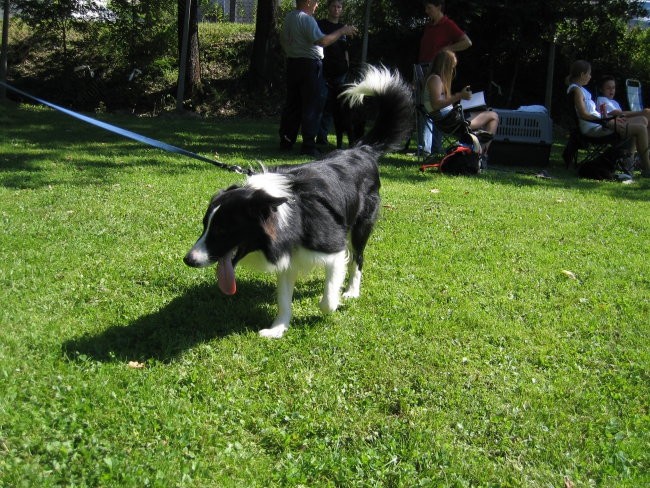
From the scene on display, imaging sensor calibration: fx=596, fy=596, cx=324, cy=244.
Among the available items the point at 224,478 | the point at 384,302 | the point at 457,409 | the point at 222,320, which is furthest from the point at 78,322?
the point at 457,409

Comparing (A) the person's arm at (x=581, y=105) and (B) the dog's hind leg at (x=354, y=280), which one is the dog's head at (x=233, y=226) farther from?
(A) the person's arm at (x=581, y=105)

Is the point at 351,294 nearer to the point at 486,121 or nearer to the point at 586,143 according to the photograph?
the point at 486,121

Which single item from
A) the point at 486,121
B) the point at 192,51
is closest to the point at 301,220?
the point at 486,121

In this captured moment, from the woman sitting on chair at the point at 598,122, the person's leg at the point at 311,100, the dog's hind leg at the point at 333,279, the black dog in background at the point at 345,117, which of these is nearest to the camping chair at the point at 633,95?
the woman sitting on chair at the point at 598,122

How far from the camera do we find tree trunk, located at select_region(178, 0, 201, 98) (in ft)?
45.3

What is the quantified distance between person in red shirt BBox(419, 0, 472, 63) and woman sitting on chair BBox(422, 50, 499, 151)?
0.71 ft

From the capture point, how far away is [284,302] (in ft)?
12.0

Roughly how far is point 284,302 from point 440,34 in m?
6.33

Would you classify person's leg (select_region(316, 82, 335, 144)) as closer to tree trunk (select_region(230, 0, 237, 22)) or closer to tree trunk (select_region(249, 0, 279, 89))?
tree trunk (select_region(249, 0, 279, 89))

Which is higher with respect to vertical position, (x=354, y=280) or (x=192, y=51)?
(x=192, y=51)

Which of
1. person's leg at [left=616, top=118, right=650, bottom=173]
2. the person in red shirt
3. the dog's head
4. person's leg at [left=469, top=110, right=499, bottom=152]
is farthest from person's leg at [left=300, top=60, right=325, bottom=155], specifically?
the dog's head

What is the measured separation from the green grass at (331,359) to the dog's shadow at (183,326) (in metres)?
0.01

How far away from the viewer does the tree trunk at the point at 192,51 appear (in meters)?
13.8

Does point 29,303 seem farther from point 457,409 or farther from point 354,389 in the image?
point 457,409
